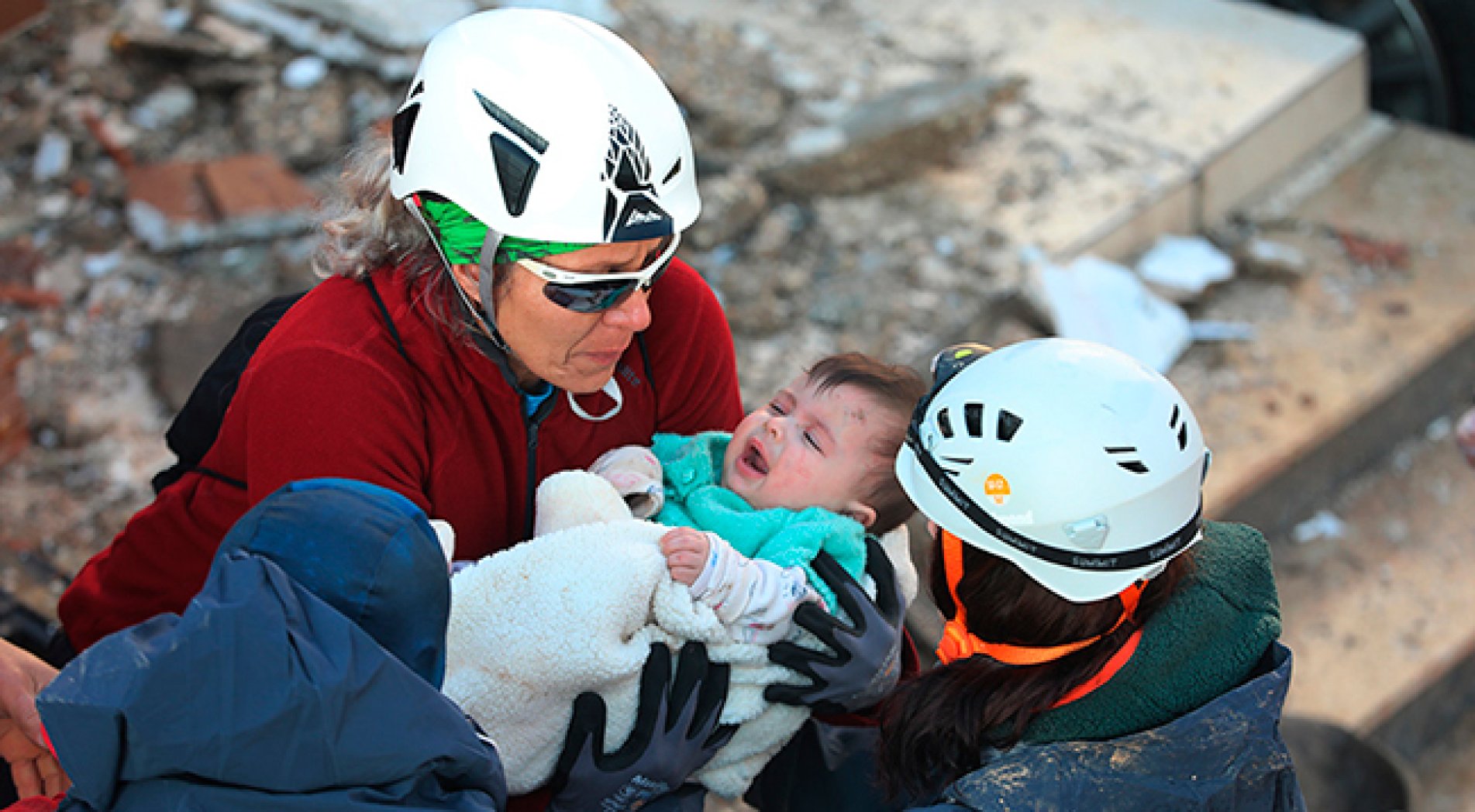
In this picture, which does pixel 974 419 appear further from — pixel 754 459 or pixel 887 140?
pixel 887 140

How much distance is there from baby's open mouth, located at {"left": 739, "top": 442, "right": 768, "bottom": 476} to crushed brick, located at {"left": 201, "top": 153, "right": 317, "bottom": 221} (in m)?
3.08

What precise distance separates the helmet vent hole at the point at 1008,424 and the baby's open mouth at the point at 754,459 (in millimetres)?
634

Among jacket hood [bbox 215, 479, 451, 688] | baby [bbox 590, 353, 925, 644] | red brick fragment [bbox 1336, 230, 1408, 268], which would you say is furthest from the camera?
red brick fragment [bbox 1336, 230, 1408, 268]

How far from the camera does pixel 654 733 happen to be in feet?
6.66

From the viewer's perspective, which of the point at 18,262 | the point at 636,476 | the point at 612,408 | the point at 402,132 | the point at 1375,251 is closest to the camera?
the point at 402,132

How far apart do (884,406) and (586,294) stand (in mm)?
632

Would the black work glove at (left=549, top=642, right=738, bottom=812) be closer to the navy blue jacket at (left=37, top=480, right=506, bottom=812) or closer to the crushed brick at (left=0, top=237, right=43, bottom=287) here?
the navy blue jacket at (left=37, top=480, right=506, bottom=812)

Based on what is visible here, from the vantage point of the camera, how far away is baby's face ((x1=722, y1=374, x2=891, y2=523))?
237 centimetres

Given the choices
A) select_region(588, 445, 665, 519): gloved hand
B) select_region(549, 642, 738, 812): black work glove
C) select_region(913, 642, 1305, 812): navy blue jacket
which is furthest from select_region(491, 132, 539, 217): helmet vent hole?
select_region(913, 642, 1305, 812): navy blue jacket

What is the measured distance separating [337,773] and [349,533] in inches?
10.1

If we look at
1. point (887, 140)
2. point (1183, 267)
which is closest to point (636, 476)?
point (887, 140)

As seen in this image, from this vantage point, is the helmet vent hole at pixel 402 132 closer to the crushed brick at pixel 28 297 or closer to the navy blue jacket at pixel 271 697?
the navy blue jacket at pixel 271 697

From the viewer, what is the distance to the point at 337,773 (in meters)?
1.33

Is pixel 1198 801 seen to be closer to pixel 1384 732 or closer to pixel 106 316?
pixel 1384 732
